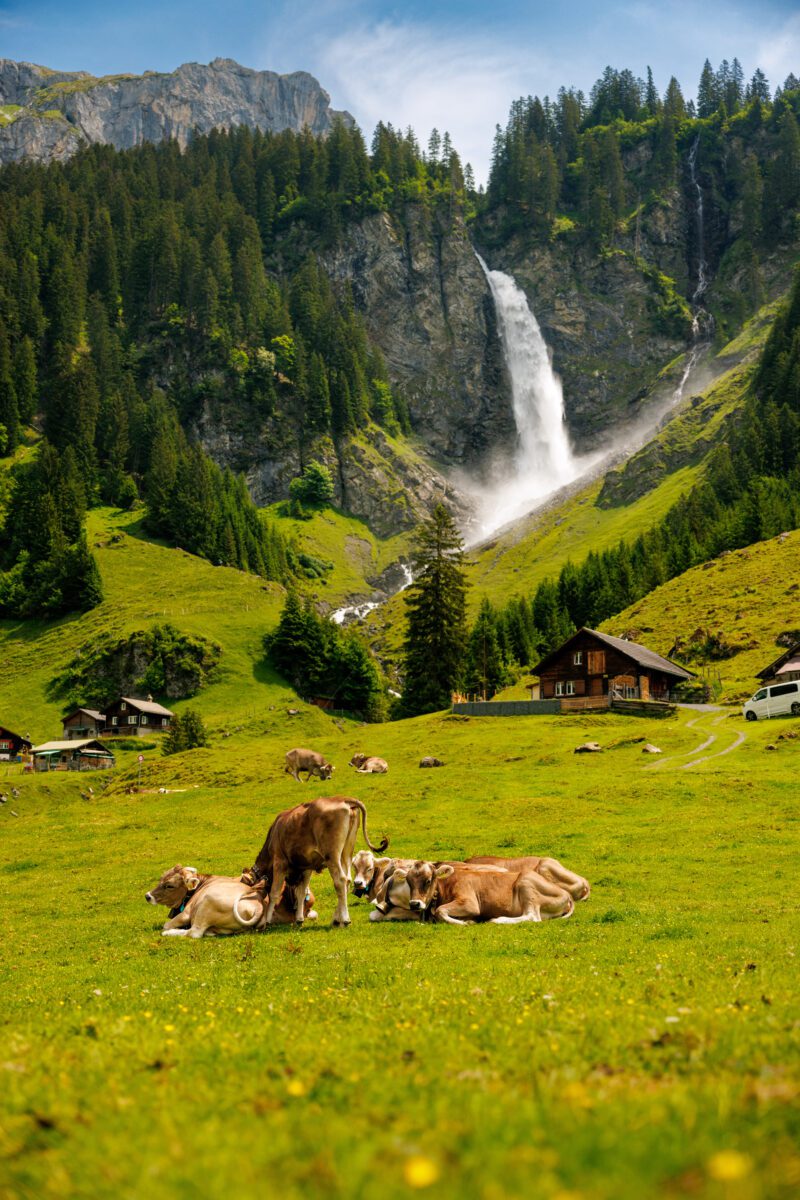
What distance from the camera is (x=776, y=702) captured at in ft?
184

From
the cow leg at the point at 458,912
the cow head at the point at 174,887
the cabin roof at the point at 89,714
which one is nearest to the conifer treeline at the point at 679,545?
the cabin roof at the point at 89,714

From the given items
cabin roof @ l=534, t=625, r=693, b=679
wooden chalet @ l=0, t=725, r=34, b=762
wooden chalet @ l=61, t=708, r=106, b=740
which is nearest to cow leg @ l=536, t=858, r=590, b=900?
cabin roof @ l=534, t=625, r=693, b=679

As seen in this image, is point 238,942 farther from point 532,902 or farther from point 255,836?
point 255,836

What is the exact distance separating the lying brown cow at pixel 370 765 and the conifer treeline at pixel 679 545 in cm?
4550

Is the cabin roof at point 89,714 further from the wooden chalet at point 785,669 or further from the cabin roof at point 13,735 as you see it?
the wooden chalet at point 785,669

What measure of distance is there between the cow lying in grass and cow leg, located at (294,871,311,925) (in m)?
1.60

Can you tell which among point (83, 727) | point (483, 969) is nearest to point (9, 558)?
point (83, 727)

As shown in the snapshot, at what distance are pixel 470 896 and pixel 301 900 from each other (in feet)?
12.2

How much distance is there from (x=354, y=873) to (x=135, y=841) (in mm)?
18296

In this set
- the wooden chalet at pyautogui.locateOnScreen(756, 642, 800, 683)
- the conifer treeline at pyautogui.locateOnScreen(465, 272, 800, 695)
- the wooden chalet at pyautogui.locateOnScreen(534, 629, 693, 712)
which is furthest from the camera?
the conifer treeline at pyautogui.locateOnScreen(465, 272, 800, 695)

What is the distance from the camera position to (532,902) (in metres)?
16.7

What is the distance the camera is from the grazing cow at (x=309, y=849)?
15.8 meters

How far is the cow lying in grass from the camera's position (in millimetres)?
16719

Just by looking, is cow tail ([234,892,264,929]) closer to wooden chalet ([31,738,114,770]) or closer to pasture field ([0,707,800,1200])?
pasture field ([0,707,800,1200])
